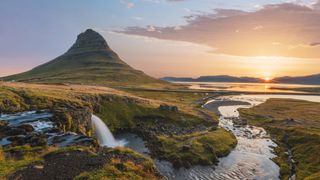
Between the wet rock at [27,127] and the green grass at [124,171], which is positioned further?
the wet rock at [27,127]

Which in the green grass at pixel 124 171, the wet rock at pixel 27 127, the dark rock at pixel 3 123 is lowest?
the green grass at pixel 124 171

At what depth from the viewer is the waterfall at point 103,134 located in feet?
250

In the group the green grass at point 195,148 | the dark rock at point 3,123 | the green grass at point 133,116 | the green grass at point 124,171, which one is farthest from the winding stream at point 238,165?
the dark rock at point 3,123

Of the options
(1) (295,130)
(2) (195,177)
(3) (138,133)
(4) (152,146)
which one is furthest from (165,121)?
(2) (195,177)

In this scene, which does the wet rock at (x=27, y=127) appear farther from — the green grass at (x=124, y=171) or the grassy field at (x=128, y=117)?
the green grass at (x=124, y=171)

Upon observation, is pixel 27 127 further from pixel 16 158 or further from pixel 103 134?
pixel 103 134

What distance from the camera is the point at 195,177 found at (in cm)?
5722

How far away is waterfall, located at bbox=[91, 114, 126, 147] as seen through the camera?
250 feet

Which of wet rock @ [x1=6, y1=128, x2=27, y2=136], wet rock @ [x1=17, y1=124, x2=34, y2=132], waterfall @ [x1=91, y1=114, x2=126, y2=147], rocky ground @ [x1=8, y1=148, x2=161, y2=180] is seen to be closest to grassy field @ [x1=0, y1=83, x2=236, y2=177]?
rocky ground @ [x1=8, y1=148, x2=161, y2=180]

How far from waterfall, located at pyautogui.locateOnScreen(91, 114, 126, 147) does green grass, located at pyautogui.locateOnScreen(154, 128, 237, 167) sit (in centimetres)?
1071

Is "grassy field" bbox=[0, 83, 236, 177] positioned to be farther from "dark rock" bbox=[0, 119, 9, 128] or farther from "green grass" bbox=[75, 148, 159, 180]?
"dark rock" bbox=[0, 119, 9, 128]

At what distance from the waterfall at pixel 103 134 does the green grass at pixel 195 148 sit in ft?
35.1

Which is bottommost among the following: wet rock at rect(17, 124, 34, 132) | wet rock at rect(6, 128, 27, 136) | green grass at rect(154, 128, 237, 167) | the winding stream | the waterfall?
the winding stream

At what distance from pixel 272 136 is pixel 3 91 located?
273 ft
